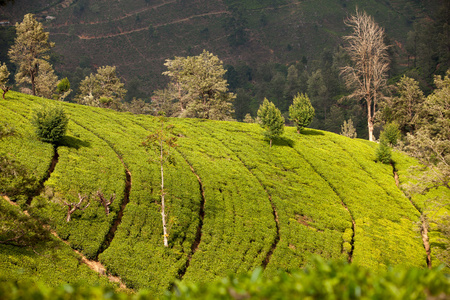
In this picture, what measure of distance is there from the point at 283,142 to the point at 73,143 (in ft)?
95.4

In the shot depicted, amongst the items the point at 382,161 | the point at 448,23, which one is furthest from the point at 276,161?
the point at 448,23

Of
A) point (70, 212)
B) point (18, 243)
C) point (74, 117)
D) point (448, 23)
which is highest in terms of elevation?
point (448, 23)

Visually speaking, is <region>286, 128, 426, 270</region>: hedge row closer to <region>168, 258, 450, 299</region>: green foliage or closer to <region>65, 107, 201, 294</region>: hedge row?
<region>65, 107, 201, 294</region>: hedge row

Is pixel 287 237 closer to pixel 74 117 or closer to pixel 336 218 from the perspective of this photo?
pixel 336 218

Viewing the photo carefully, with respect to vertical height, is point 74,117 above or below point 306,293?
above

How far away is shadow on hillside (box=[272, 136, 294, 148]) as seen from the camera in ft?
150

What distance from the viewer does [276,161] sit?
133 feet

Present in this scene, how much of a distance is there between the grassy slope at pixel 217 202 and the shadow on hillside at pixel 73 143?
156mm

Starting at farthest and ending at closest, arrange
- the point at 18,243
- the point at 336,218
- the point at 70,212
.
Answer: the point at 336,218, the point at 70,212, the point at 18,243

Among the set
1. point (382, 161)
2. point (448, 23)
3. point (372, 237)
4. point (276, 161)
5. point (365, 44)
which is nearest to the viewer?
point (372, 237)

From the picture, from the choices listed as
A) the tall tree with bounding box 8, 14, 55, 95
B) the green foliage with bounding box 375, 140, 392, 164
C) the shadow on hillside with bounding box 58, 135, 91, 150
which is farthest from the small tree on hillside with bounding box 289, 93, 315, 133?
the tall tree with bounding box 8, 14, 55, 95

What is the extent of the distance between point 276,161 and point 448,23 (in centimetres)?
13146

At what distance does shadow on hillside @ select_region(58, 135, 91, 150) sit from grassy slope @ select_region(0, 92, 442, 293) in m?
0.16

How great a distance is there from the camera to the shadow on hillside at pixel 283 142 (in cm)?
4578
